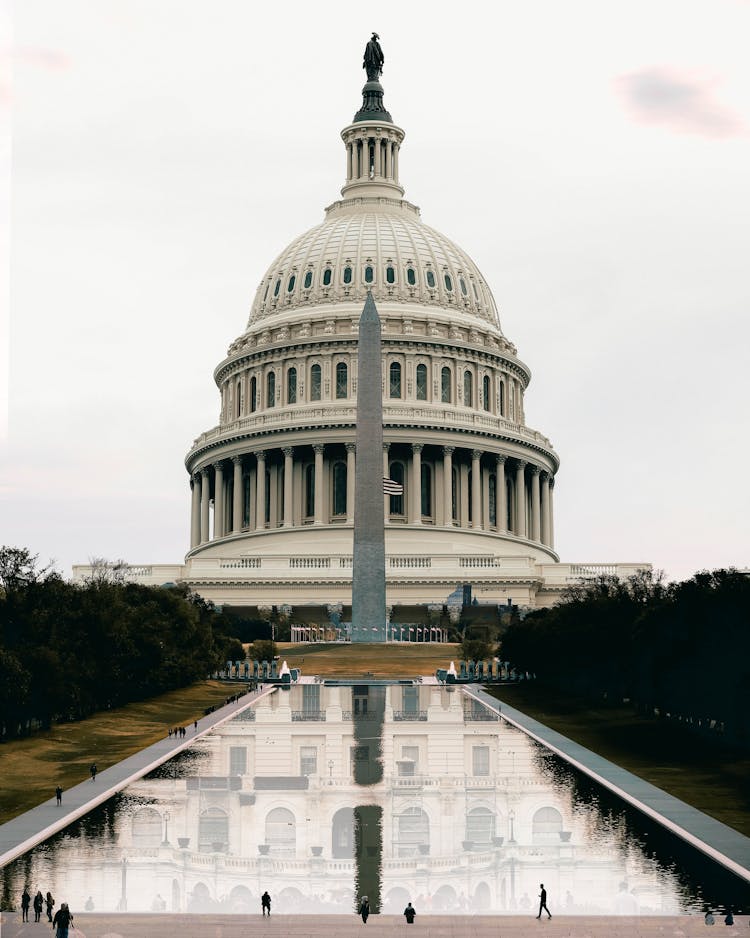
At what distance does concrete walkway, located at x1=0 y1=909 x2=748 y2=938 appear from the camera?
70.0 ft

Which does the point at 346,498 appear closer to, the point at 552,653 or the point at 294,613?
the point at 294,613

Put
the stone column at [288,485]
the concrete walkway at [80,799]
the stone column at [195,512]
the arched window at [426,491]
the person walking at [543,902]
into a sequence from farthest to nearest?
the stone column at [195,512], the arched window at [426,491], the stone column at [288,485], the concrete walkway at [80,799], the person walking at [543,902]

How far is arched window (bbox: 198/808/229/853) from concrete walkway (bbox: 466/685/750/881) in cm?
921

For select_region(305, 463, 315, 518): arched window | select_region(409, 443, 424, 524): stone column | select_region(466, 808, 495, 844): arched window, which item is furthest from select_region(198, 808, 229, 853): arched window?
select_region(305, 463, 315, 518): arched window

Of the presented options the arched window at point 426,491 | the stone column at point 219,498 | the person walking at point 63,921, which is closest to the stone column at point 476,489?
the arched window at point 426,491

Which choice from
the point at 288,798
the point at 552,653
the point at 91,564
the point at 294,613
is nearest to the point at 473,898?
the point at 288,798

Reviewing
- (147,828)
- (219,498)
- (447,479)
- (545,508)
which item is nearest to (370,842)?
(147,828)

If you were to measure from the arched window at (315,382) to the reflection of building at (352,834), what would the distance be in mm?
89303

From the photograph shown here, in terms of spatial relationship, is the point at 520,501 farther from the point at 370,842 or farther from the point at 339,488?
the point at 370,842

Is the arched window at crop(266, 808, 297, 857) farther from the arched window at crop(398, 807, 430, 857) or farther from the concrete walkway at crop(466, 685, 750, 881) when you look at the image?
the concrete walkway at crop(466, 685, 750, 881)

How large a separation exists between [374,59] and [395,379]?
4217 centimetres

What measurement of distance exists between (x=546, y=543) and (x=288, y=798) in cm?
10622

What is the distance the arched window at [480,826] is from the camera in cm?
2853

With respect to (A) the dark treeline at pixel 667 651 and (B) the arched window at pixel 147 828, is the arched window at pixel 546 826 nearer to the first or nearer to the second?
(B) the arched window at pixel 147 828
